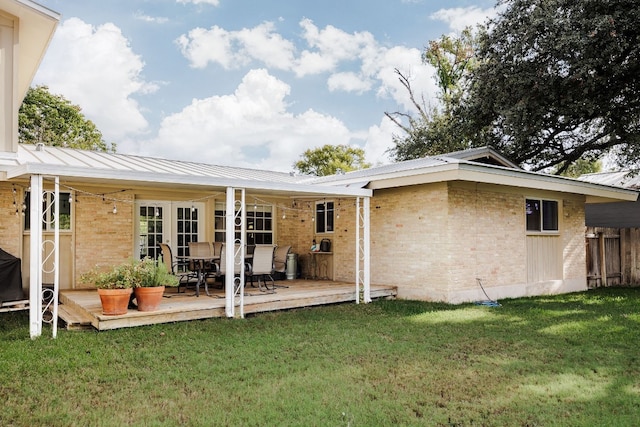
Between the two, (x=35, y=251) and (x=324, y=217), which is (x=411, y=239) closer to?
(x=324, y=217)

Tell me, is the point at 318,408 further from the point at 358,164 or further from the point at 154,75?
the point at 358,164

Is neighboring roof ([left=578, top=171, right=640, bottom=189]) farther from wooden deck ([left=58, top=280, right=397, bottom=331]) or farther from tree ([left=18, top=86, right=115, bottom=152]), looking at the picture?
tree ([left=18, top=86, right=115, bottom=152])

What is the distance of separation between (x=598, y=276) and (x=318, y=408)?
11.9 meters

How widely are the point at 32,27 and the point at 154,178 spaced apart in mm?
4657

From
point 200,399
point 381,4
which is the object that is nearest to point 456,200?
point 200,399

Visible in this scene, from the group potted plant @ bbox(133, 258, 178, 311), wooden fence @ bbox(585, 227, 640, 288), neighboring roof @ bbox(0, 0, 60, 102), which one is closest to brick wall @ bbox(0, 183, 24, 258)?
neighboring roof @ bbox(0, 0, 60, 102)

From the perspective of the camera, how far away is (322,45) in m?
24.8

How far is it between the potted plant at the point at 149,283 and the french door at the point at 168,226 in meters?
3.48

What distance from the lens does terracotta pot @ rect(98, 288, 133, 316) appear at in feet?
22.5

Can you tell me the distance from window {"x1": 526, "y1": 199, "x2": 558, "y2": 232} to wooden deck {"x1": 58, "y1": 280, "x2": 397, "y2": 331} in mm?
3840

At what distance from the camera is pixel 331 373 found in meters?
5.03

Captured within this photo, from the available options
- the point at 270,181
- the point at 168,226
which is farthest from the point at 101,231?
the point at 270,181

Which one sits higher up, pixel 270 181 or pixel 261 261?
pixel 270 181

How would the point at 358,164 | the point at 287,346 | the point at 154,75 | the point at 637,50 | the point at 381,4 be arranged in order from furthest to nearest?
1. the point at 358,164
2. the point at 154,75
3. the point at 381,4
4. the point at 637,50
5. the point at 287,346
